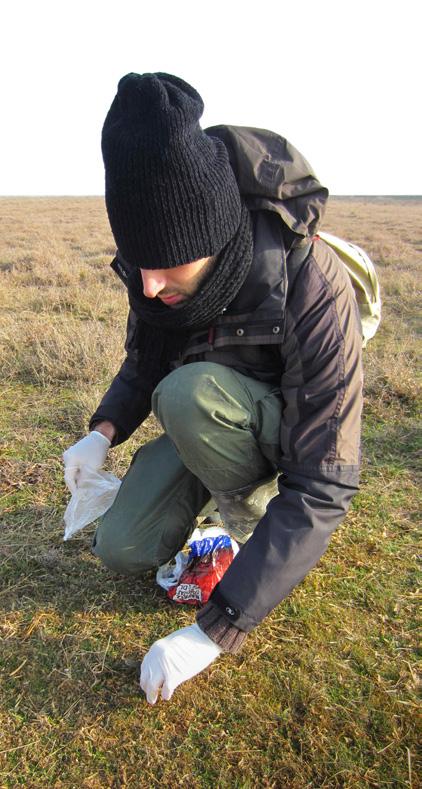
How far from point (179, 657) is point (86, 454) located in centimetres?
74

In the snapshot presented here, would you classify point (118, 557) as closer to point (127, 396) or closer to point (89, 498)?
point (89, 498)

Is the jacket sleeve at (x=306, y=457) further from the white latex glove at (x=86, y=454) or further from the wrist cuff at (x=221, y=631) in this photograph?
the white latex glove at (x=86, y=454)

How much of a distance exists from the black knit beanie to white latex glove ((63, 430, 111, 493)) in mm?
720

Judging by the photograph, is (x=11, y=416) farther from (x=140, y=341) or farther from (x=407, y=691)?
(x=407, y=691)

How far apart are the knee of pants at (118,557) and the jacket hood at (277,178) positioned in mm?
1045

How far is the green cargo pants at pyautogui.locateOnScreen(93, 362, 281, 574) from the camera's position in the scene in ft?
5.10

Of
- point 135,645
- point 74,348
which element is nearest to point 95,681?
point 135,645

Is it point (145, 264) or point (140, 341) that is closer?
point (145, 264)

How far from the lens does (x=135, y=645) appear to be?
162 centimetres

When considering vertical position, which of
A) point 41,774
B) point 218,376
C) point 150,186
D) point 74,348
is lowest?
point 41,774

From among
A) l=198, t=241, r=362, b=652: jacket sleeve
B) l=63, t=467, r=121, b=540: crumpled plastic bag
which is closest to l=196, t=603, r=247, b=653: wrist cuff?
l=198, t=241, r=362, b=652: jacket sleeve

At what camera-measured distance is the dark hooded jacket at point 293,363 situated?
131 cm

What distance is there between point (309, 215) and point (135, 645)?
4.07ft

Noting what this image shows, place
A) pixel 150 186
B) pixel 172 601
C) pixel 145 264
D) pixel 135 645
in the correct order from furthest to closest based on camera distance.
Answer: pixel 172 601, pixel 135 645, pixel 145 264, pixel 150 186
